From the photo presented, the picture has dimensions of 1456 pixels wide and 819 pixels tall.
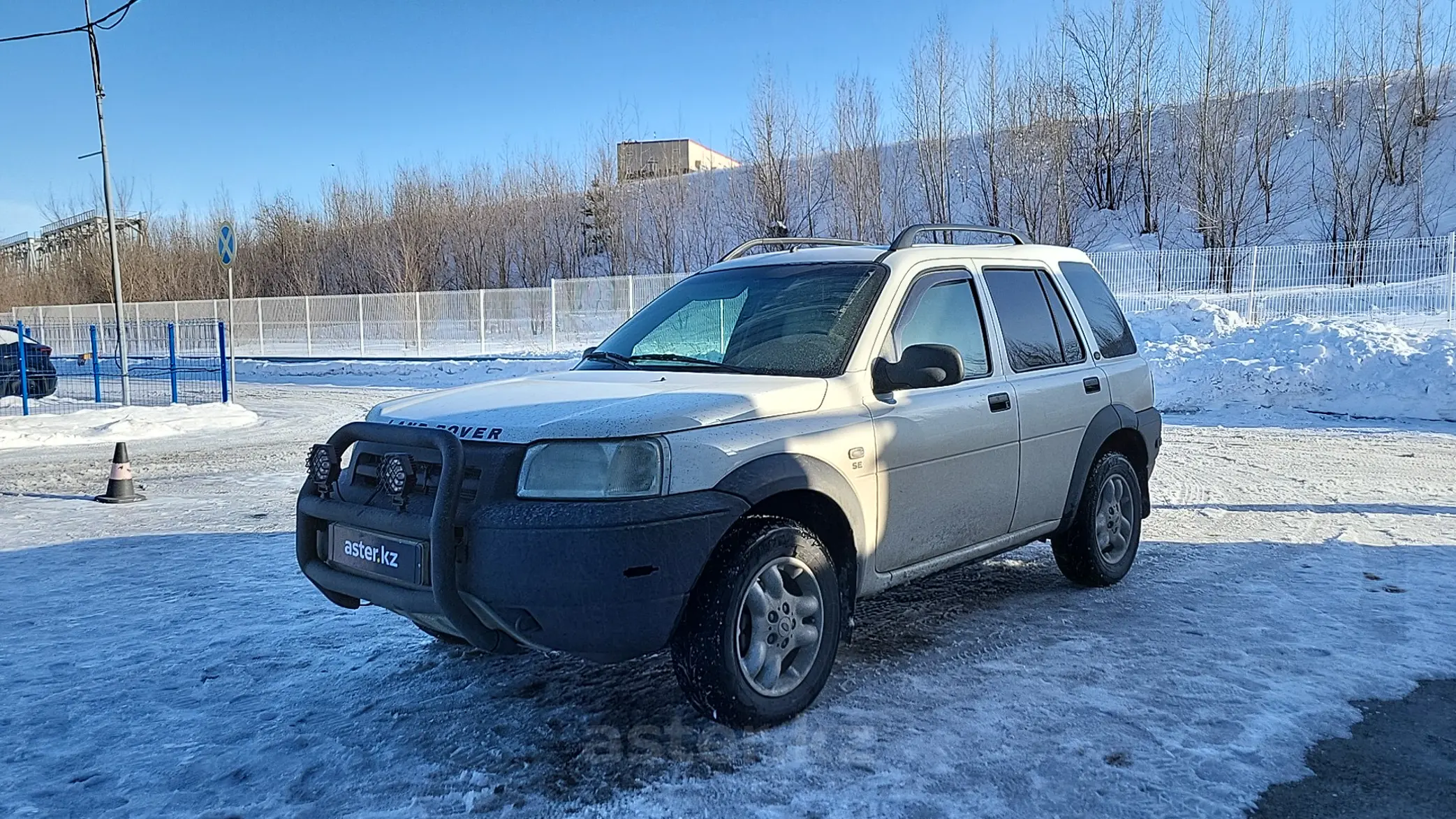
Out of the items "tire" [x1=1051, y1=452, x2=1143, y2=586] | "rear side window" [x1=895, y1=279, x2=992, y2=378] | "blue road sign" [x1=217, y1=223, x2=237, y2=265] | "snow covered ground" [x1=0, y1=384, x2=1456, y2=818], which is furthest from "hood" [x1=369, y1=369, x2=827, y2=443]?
"blue road sign" [x1=217, y1=223, x2=237, y2=265]

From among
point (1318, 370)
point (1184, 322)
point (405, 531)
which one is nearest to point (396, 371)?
point (1184, 322)

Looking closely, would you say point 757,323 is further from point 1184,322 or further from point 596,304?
point 596,304

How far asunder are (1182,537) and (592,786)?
513 cm

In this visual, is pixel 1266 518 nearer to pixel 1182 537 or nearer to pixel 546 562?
pixel 1182 537

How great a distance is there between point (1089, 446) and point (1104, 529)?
1.98 ft

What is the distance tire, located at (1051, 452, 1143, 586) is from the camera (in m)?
5.39

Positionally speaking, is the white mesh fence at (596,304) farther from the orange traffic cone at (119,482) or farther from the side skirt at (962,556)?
the side skirt at (962,556)

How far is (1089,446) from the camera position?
5.27 meters

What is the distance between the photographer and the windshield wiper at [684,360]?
4.24 m

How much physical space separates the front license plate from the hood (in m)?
0.44

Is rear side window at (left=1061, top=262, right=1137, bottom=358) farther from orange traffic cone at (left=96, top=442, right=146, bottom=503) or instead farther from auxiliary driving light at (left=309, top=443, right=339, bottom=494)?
orange traffic cone at (left=96, top=442, right=146, bottom=503)

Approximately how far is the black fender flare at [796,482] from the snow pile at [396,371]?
20656mm

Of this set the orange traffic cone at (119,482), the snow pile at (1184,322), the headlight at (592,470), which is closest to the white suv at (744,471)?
the headlight at (592,470)

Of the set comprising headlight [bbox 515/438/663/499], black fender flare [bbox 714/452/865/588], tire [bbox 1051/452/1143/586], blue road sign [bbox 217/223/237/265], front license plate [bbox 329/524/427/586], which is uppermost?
blue road sign [bbox 217/223/237/265]
